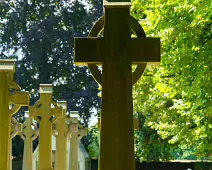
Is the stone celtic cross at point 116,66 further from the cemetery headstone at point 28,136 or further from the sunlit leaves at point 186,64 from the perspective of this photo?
the cemetery headstone at point 28,136

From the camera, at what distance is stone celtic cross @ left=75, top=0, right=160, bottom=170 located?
247 inches

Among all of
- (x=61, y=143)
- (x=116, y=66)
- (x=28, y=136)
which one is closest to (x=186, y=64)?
(x=61, y=143)

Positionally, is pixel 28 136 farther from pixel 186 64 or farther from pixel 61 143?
pixel 186 64

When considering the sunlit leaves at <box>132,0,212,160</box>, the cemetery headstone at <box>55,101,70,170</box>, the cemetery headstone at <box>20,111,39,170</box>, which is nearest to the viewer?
the cemetery headstone at <box>55,101,70,170</box>

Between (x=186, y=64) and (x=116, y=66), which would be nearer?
(x=116, y=66)

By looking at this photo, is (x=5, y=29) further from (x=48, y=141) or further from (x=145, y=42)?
(x=145, y=42)

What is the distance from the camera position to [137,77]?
6.49 m

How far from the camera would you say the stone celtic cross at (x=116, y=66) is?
20.6 ft

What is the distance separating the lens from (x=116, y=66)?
6.41 meters

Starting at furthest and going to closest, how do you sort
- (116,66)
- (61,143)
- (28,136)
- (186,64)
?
(28,136)
(186,64)
(61,143)
(116,66)

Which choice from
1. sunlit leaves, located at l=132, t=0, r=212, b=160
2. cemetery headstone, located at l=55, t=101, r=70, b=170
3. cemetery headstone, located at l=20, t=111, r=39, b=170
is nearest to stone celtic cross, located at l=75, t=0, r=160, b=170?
cemetery headstone, located at l=55, t=101, r=70, b=170

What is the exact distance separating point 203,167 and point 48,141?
22975 mm

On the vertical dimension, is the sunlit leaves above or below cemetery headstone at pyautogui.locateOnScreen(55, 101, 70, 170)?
above

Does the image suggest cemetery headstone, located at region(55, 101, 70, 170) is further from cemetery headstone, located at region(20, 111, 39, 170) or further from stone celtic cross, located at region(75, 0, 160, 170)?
stone celtic cross, located at region(75, 0, 160, 170)
